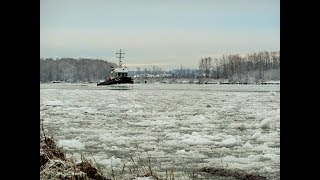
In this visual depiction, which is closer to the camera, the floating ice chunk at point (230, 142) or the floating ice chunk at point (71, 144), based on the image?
the floating ice chunk at point (71, 144)

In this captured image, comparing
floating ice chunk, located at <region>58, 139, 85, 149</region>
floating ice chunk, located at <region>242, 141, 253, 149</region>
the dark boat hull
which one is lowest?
floating ice chunk, located at <region>242, 141, 253, 149</region>

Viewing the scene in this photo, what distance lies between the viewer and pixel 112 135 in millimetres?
10766

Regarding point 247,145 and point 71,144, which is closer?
point 71,144

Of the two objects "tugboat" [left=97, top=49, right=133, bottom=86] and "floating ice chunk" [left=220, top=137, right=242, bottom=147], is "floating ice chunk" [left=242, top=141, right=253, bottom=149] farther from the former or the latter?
"tugboat" [left=97, top=49, right=133, bottom=86]

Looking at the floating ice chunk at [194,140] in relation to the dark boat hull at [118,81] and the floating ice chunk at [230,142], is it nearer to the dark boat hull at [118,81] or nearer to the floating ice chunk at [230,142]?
the floating ice chunk at [230,142]

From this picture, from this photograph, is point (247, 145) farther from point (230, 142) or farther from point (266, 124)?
point (266, 124)

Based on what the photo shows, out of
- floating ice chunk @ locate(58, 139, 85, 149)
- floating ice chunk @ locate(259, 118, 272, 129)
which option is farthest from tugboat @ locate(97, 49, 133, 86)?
floating ice chunk @ locate(58, 139, 85, 149)

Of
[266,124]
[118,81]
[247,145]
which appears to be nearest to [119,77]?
[118,81]

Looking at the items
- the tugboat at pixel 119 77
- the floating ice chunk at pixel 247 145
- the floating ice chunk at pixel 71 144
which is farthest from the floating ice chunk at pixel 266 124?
the tugboat at pixel 119 77

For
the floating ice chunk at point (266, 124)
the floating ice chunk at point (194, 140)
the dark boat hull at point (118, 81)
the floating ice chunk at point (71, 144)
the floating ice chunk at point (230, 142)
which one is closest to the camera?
the floating ice chunk at point (71, 144)

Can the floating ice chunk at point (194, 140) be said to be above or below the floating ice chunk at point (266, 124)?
below
